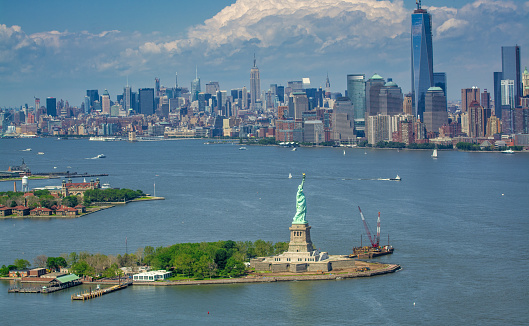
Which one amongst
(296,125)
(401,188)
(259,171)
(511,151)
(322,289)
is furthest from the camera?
(296,125)

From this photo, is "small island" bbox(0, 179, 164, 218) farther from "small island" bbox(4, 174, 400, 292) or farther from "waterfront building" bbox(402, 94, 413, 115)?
"waterfront building" bbox(402, 94, 413, 115)

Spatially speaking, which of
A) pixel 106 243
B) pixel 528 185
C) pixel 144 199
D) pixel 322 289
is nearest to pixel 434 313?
pixel 322 289

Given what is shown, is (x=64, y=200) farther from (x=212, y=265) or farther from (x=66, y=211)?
(x=212, y=265)

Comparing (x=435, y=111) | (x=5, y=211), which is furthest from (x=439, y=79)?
(x=5, y=211)

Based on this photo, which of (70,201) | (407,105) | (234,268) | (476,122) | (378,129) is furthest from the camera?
(407,105)

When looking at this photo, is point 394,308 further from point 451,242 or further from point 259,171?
point 259,171

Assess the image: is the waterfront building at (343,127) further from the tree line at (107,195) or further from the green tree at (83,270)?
the green tree at (83,270)
